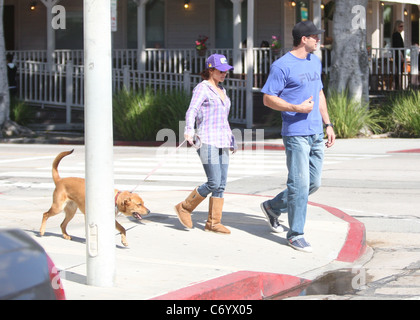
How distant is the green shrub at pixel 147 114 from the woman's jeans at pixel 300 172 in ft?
Result: 40.9

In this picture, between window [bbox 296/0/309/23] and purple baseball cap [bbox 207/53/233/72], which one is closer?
purple baseball cap [bbox 207/53/233/72]

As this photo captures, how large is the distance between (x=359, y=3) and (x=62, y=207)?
13614 millimetres

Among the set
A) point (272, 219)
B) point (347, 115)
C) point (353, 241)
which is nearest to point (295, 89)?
point (272, 219)

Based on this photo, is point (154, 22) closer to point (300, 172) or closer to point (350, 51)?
point (350, 51)

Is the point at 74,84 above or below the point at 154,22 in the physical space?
below

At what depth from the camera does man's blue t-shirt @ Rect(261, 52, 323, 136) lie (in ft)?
25.1

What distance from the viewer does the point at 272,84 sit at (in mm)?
7730

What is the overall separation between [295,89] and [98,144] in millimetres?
2463

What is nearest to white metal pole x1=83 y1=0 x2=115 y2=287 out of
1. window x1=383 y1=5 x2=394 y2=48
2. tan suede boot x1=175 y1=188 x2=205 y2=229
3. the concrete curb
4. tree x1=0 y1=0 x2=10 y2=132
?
the concrete curb

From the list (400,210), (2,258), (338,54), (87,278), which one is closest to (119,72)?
(338,54)

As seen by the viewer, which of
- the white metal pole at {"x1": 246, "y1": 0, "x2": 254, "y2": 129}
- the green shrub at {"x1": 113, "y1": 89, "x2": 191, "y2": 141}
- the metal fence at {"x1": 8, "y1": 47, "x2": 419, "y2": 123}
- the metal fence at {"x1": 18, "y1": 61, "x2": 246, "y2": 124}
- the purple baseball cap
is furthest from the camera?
the metal fence at {"x1": 8, "y1": 47, "x2": 419, "y2": 123}

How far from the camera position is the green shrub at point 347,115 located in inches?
774

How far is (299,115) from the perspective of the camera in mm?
7660

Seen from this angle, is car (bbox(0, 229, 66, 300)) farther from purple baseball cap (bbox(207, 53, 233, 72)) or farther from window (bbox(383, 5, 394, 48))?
window (bbox(383, 5, 394, 48))
